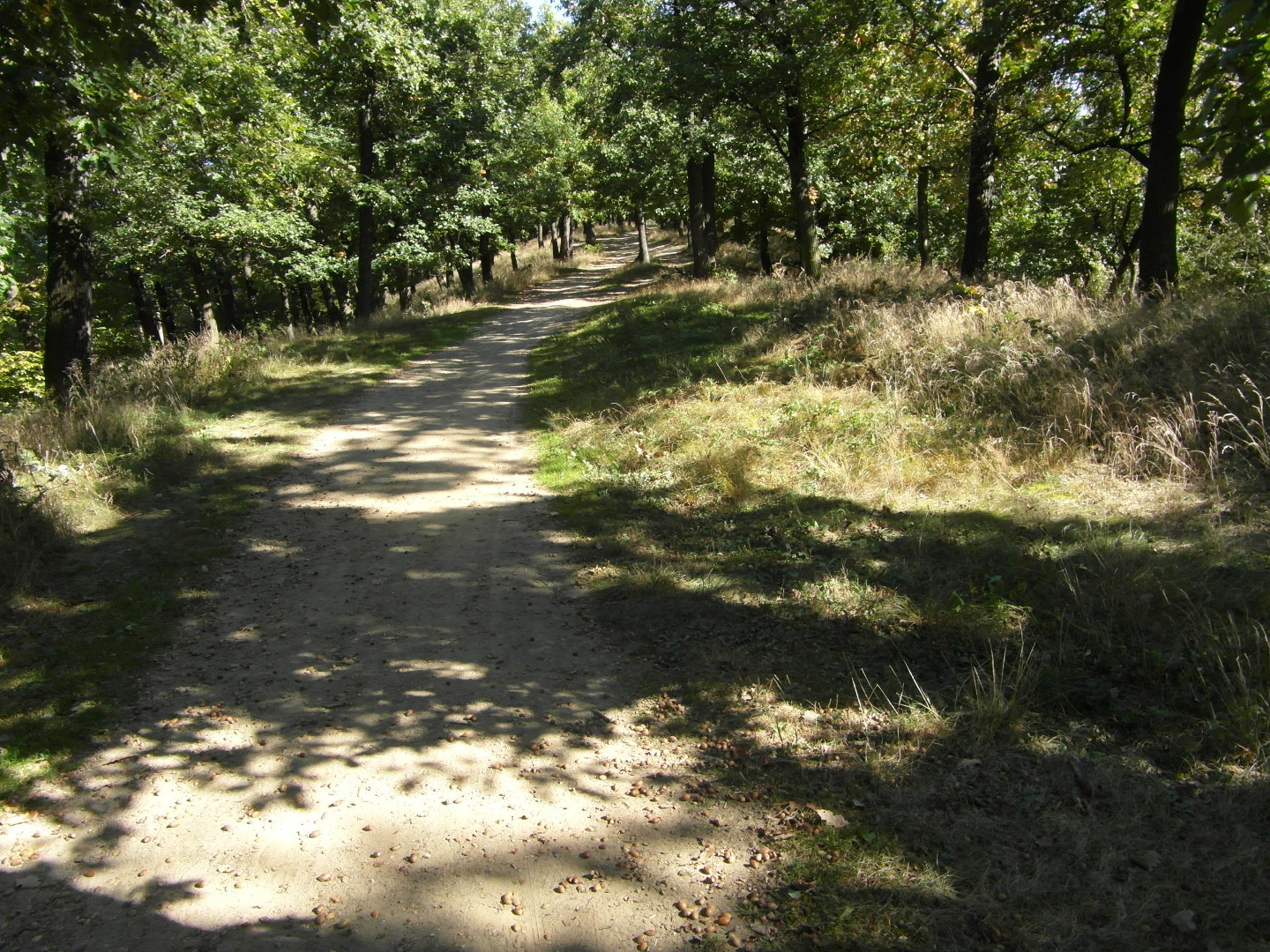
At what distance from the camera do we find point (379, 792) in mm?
3852

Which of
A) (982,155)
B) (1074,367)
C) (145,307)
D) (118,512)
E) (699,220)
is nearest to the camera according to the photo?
(118,512)

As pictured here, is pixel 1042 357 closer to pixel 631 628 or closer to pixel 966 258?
pixel 631 628

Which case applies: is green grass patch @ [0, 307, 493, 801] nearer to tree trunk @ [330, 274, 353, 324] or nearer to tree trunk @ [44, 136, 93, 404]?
tree trunk @ [44, 136, 93, 404]

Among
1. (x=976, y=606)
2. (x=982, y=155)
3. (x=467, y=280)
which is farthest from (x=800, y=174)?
Answer: (x=467, y=280)

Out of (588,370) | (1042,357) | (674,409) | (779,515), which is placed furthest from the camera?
(588,370)

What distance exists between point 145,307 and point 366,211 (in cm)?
1655

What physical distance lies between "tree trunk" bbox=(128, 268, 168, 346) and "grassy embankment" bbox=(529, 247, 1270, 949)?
88.1 ft

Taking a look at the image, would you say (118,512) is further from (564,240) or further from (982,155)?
(564,240)

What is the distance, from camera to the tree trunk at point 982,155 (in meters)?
13.6

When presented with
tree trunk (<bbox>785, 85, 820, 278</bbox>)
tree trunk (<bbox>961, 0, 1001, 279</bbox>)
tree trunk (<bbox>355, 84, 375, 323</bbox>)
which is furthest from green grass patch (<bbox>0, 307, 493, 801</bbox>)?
tree trunk (<bbox>961, 0, 1001, 279</bbox>)

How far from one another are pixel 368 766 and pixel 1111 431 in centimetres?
662

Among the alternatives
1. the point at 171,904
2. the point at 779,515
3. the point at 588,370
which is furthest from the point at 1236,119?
the point at 588,370

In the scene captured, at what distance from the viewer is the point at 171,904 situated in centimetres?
315

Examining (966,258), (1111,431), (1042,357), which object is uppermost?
(966,258)
